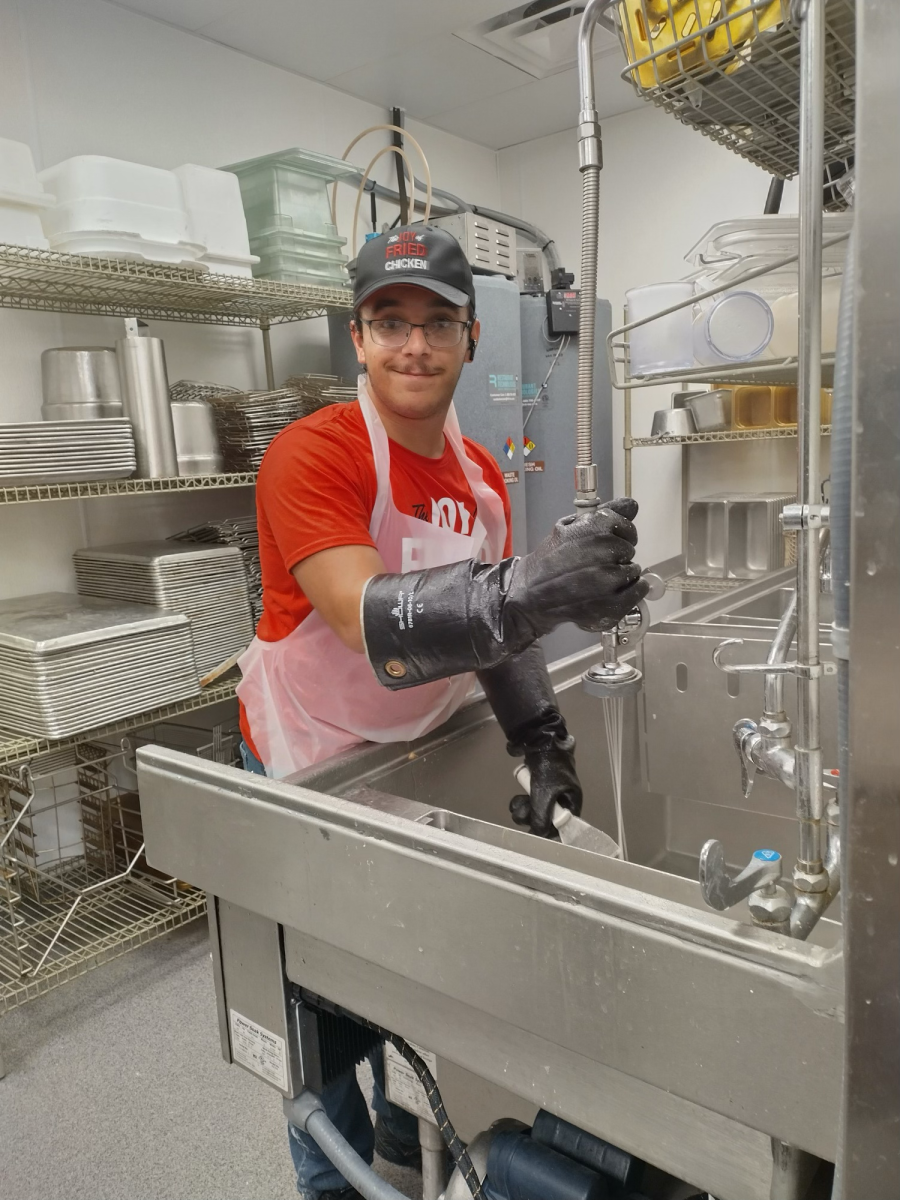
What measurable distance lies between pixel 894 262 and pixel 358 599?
2.49 feet

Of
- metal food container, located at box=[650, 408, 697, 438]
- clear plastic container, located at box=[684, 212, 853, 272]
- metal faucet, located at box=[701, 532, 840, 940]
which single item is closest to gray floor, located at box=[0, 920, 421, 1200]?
metal faucet, located at box=[701, 532, 840, 940]

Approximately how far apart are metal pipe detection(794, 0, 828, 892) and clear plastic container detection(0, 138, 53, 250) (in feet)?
6.41

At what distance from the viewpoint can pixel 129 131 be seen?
2645 millimetres

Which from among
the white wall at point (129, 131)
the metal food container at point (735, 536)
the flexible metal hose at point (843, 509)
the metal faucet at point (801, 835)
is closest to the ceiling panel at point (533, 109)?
the white wall at point (129, 131)

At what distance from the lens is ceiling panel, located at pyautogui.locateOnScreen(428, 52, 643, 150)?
338 centimetres

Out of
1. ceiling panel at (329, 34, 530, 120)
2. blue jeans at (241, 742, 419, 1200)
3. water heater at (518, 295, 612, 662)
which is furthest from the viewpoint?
water heater at (518, 295, 612, 662)

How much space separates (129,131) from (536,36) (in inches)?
57.4

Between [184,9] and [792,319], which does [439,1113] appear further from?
[184,9]

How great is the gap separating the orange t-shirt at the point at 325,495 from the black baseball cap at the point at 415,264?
0.66 feet

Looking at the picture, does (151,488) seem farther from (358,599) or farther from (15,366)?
(358,599)

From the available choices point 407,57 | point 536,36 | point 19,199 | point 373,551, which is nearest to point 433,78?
point 407,57

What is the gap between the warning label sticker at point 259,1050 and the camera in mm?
913

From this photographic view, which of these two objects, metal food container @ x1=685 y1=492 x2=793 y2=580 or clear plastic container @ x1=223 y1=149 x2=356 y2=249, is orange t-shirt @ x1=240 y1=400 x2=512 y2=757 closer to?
clear plastic container @ x1=223 y1=149 x2=356 y2=249

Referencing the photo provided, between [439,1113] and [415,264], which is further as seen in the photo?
[415,264]
